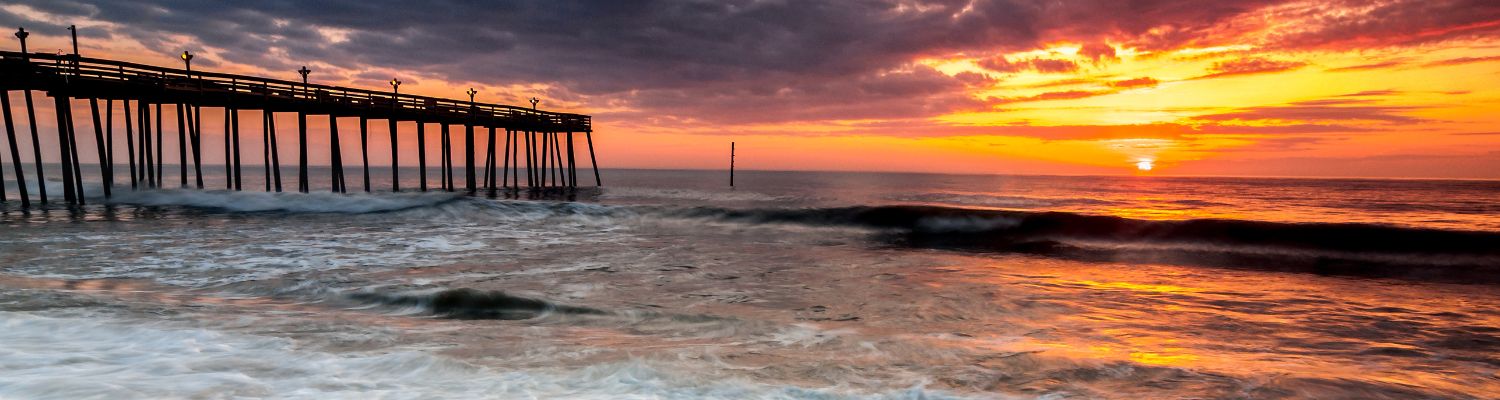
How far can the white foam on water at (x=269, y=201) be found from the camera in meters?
30.0

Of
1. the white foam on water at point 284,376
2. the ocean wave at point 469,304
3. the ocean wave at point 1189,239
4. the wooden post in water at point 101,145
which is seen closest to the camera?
the white foam on water at point 284,376

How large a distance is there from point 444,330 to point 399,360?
1.60 metres

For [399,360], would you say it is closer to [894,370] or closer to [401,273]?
[894,370]

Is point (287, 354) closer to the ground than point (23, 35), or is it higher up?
closer to the ground

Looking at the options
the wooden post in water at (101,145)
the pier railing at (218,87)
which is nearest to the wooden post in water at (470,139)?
the pier railing at (218,87)

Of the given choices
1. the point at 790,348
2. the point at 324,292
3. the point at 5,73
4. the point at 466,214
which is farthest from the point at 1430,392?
the point at 5,73

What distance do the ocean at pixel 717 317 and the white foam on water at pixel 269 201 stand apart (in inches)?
343

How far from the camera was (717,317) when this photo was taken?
9078 millimetres

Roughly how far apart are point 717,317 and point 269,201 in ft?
98.2

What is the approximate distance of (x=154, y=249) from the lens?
1537cm

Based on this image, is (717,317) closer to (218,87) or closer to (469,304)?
(469,304)

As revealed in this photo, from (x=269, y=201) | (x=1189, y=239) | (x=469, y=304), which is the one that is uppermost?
(x=469, y=304)

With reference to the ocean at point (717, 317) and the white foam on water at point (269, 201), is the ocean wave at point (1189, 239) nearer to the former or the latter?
the ocean at point (717, 317)

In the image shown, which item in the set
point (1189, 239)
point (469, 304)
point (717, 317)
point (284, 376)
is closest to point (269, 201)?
point (469, 304)
